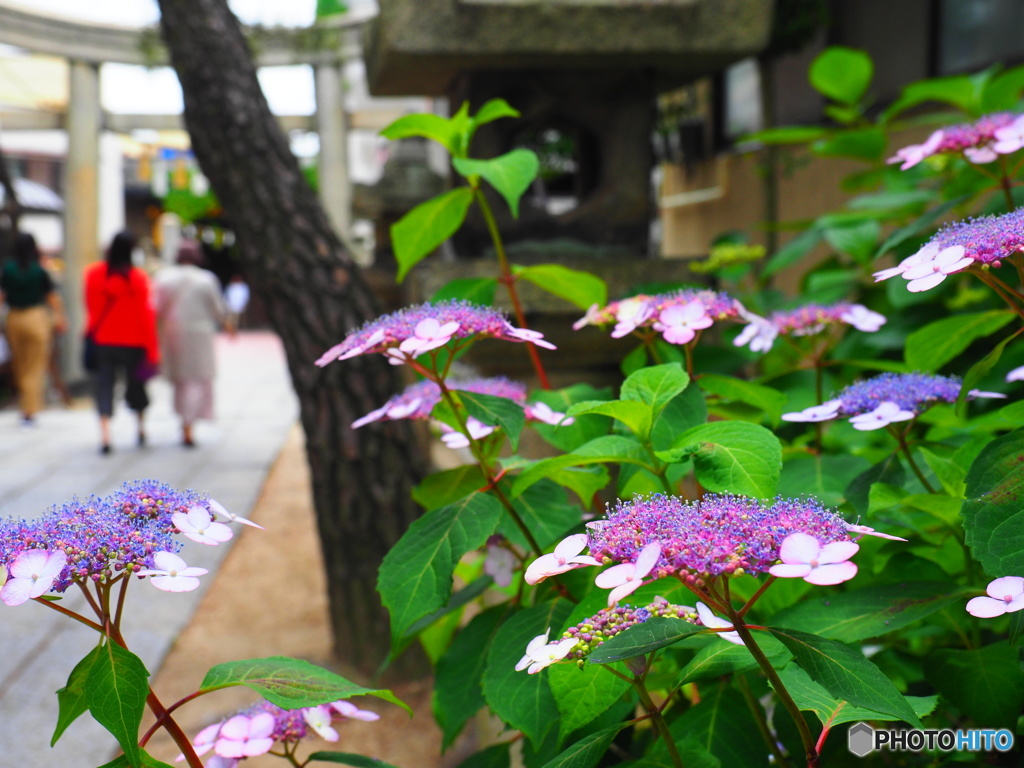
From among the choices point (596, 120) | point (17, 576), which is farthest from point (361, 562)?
point (17, 576)

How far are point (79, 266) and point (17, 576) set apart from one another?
1277 centimetres

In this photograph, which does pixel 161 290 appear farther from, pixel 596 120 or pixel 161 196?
pixel 161 196

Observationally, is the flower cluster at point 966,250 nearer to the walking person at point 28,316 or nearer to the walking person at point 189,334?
the walking person at point 189,334

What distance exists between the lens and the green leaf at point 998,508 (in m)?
0.69

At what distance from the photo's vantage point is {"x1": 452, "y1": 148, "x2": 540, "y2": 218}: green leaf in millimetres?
1147

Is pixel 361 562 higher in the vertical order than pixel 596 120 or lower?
lower

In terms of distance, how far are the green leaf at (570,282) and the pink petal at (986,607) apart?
2.20 feet

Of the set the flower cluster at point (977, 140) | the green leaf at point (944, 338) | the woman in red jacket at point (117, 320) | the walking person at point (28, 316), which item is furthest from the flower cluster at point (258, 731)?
the walking person at point (28, 316)

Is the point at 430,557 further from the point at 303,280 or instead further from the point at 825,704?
the point at 303,280

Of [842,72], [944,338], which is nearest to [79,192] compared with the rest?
[842,72]

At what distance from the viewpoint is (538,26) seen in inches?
85.7

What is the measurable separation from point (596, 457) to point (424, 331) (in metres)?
0.21

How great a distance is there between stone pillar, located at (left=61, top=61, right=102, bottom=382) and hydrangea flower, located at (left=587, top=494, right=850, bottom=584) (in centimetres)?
1272

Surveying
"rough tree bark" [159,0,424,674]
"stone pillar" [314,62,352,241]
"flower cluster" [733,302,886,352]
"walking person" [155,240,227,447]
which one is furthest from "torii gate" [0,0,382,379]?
"flower cluster" [733,302,886,352]
